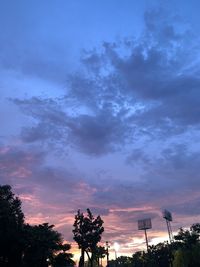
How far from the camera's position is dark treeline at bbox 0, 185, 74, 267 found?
52.8m

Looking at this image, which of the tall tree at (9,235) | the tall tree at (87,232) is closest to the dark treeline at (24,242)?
the tall tree at (9,235)

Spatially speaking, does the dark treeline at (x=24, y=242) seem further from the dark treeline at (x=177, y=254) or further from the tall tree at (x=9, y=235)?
the dark treeline at (x=177, y=254)

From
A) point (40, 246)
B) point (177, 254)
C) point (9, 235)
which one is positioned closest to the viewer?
point (9, 235)

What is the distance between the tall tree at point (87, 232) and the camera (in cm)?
8869

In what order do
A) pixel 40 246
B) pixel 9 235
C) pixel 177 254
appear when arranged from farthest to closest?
pixel 177 254 → pixel 40 246 → pixel 9 235

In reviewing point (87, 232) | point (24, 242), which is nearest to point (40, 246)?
point (24, 242)

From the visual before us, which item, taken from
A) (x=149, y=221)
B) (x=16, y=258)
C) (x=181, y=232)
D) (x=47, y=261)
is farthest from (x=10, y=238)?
(x=149, y=221)

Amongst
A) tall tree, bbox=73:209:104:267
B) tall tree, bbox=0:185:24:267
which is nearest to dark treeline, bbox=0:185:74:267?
tall tree, bbox=0:185:24:267

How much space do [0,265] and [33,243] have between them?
5.94 metres

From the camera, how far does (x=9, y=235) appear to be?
2053 inches

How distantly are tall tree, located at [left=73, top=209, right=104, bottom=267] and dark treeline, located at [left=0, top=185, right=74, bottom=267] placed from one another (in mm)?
26356

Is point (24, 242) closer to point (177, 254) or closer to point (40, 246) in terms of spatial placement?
point (40, 246)

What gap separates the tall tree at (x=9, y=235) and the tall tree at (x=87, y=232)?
3492 centimetres

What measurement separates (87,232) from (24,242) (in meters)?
39.1
